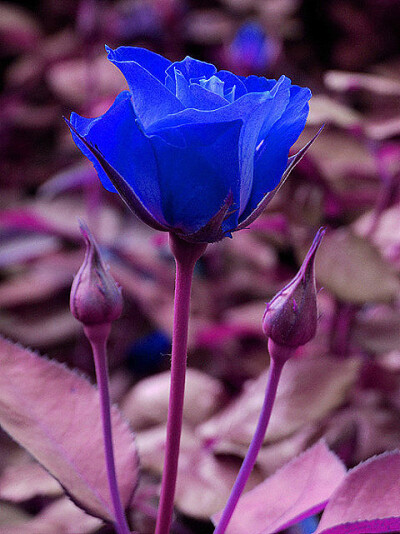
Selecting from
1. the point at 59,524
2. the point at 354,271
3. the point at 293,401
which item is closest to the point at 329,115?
the point at 354,271

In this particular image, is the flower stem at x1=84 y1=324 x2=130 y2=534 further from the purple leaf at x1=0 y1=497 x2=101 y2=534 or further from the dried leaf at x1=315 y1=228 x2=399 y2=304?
the dried leaf at x1=315 y1=228 x2=399 y2=304

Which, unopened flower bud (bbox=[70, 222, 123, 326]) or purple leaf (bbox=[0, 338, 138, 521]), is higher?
unopened flower bud (bbox=[70, 222, 123, 326])

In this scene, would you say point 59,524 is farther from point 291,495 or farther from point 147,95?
point 147,95

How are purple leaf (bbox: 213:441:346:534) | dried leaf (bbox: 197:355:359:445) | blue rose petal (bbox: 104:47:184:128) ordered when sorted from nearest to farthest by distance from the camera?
blue rose petal (bbox: 104:47:184:128), purple leaf (bbox: 213:441:346:534), dried leaf (bbox: 197:355:359:445)

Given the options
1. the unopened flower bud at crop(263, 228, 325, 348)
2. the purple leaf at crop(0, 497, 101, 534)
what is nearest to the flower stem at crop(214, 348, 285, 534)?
the unopened flower bud at crop(263, 228, 325, 348)

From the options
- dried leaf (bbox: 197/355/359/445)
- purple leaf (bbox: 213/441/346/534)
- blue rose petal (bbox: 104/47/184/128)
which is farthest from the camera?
dried leaf (bbox: 197/355/359/445)

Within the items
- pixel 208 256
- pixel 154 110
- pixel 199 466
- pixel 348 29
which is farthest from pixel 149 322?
pixel 348 29
